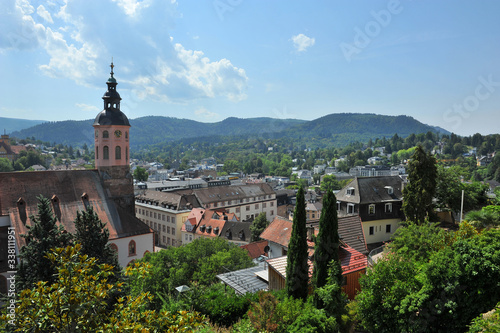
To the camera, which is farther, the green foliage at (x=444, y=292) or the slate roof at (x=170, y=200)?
the slate roof at (x=170, y=200)

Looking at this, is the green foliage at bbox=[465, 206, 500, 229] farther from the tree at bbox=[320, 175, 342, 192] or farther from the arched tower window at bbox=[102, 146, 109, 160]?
the tree at bbox=[320, 175, 342, 192]

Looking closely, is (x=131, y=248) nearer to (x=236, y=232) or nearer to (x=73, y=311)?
(x=236, y=232)

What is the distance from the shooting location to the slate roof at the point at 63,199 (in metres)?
27.5

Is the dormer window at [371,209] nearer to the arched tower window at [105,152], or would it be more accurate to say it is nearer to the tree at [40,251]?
the tree at [40,251]

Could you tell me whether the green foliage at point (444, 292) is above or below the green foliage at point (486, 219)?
below

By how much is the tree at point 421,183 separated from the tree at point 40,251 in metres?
24.6

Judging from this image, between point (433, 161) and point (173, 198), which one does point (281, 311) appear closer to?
point (433, 161)

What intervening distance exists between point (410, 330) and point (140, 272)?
9514 millimetres

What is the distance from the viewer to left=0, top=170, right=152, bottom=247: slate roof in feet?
90.4

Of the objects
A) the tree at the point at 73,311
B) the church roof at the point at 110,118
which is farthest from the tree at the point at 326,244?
the church roof at the point at 110,118

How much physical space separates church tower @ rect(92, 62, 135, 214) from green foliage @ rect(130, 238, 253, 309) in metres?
8.48

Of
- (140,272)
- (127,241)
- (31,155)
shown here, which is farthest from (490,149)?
(31,155)

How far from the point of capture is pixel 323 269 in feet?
50.7

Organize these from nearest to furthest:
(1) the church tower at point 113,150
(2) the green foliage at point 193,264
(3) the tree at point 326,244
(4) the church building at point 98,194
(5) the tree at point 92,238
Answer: (3) the tree at point 326,244 → (5) the tree at point 92,238 → (2) the green foliage at point 193,264 → (4) the church building at point 98,194 → (1) the church tower at point 113,150
